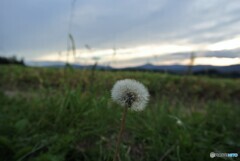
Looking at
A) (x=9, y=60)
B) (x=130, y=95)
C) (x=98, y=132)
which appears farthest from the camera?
(x=9, y=60)

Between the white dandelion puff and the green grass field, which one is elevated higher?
the white dandelion puff

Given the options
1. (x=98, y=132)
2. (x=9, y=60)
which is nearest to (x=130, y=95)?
(x=98, y=132)

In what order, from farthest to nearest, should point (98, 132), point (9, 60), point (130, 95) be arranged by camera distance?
point (9, 60), point (98, 132), point (130, 95)

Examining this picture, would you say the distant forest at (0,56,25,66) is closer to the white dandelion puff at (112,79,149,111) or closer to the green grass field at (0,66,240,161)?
the green grass field at (0,66,240,161)

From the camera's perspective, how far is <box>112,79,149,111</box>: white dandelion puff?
3.48 feet

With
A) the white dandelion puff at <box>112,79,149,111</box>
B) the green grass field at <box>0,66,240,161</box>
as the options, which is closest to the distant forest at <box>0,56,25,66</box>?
the green grass field at <box>0,66,240,161</box>

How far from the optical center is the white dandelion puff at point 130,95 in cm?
106

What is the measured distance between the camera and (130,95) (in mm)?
1078

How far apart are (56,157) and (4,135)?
1.61 feet

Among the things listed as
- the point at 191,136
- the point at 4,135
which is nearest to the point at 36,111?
the point at 4,135

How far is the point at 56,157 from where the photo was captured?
1.62 meters

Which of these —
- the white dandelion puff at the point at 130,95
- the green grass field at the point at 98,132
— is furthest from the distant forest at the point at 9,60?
the white dandelion puff at the point at 130,95

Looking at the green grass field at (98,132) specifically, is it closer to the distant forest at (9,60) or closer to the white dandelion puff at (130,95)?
the white dandelion puff at (130,95)

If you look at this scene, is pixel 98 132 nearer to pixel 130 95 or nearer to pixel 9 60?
pixel 130 95
